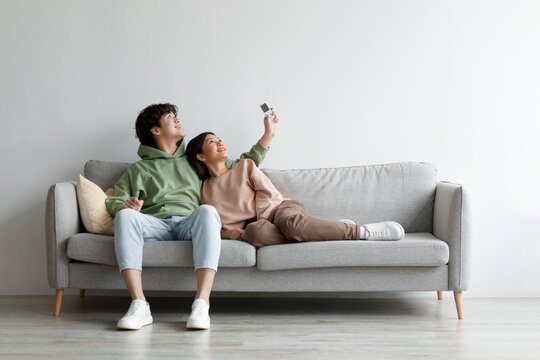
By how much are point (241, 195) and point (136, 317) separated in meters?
0.85

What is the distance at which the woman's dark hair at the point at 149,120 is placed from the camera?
3.21 metres

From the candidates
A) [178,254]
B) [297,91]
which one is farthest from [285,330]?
[297,91]

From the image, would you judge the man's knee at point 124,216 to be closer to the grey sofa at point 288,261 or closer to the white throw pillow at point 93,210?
the grey sofa at point 288,261

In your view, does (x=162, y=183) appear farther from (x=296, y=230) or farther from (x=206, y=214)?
(x=296, y=230)

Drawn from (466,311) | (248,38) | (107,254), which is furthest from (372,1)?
(107,254)

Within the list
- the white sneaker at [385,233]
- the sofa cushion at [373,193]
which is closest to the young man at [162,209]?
the sofa cushion at [373,193]

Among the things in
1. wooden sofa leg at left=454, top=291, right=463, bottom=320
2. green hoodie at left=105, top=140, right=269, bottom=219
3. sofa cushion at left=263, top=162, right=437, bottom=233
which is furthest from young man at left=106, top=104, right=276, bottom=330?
wooden sofa leg at left=454, top=291, right=463, bottom=320

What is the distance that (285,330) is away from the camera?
8.25 feet

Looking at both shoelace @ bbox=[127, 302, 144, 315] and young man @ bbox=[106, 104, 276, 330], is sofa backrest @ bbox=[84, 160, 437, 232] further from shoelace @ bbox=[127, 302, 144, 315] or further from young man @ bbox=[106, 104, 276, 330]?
shoelace @ bbox=[127, 302, 144, 315]

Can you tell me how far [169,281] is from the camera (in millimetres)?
2736

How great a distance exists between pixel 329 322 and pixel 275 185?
2.79 feet

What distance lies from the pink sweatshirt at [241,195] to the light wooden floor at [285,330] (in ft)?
1.58

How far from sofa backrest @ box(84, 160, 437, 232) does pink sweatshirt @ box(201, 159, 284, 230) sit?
174 mm

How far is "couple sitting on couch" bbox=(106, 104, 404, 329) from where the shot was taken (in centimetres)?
257
